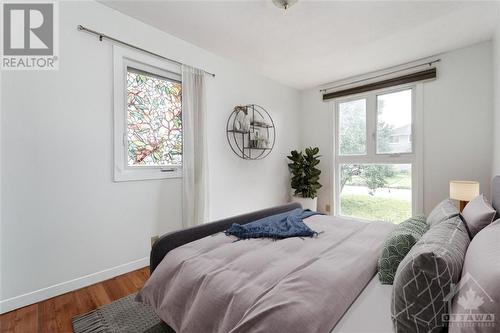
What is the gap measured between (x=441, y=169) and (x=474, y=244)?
108 inches

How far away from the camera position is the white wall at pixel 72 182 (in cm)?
179

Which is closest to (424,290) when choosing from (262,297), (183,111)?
(262,297)

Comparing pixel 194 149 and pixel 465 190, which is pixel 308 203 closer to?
pixel 465 190

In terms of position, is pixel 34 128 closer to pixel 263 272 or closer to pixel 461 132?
pixel 263 272

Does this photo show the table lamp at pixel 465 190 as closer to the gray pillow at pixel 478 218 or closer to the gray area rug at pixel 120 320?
the gray pillow at pixel 478 218

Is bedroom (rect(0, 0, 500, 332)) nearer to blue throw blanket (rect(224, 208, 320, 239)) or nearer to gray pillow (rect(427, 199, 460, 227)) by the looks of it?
Result: blue throw blanket (rect(224, 208, 320, 239))

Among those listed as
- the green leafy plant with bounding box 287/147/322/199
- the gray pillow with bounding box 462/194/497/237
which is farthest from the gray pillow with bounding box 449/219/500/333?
the green leafy plant with bounding box 287/147/322/199

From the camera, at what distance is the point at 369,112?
148 inches

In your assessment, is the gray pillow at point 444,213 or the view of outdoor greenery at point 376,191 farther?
the view of outdoor greenery at point 376,191

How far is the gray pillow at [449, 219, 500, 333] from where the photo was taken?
2.11ft

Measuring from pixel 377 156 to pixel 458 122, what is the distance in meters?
1.04

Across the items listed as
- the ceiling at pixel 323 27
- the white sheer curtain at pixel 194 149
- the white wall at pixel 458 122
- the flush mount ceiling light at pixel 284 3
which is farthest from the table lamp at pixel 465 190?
the white sheer curtain at pixel 194 149

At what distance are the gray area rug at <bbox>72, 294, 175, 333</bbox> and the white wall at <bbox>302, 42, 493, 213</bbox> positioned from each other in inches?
140

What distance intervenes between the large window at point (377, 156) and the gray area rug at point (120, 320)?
338 cm
